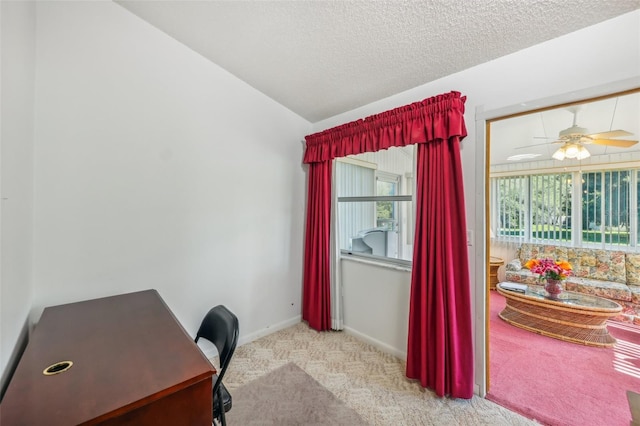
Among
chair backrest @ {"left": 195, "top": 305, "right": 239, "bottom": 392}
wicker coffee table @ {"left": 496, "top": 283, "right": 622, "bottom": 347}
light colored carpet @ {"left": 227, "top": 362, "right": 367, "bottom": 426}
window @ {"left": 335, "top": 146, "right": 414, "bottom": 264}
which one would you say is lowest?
light colored carpet @ {"left": 227, "top": 362, "right": 367, "bottom": 426}

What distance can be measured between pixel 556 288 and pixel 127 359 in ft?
12.9

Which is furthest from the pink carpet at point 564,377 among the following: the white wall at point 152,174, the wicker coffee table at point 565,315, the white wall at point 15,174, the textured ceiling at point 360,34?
the white wall at point 15,174

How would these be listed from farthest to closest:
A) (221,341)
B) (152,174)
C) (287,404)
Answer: (152,174) → (287,404) → (221,341)

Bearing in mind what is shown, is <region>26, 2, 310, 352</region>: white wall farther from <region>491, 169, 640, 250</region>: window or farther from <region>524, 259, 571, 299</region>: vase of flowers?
<region>491, 169, 640, 250</region>: window

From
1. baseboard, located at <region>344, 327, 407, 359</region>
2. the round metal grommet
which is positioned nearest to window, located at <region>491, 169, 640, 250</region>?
baseboard, located at <region>344, 327, 407, 359</region>

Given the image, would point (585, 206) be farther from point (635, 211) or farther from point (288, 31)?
point (288, 31)

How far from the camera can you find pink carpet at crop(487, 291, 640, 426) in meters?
1.70

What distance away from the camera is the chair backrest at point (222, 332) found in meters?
1.20

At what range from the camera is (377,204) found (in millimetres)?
2676

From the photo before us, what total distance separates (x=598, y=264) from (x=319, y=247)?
13.7 ft

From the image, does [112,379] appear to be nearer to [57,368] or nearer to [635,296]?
[57,368]

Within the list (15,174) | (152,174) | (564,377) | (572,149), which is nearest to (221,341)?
(15,174)

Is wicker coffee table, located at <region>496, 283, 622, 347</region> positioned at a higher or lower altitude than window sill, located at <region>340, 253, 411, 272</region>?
lower

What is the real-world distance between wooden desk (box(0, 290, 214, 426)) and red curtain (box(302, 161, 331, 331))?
5.64ft
